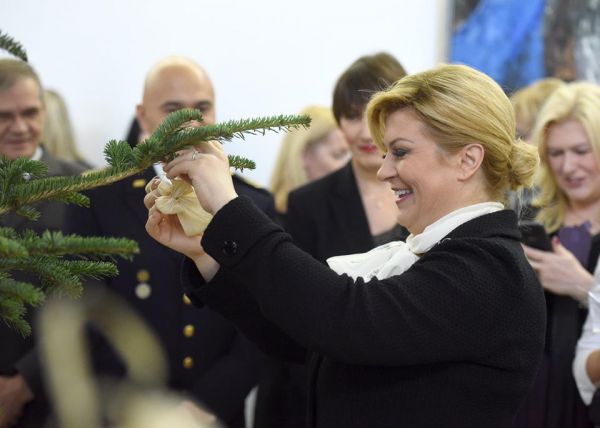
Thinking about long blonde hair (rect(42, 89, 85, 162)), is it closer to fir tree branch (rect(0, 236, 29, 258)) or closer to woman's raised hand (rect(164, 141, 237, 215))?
woman's raised hand (rect(164, 141, 237, 215))

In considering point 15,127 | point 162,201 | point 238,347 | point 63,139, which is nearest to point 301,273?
point 162,201

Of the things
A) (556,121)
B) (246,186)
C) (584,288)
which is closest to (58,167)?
(246,186)

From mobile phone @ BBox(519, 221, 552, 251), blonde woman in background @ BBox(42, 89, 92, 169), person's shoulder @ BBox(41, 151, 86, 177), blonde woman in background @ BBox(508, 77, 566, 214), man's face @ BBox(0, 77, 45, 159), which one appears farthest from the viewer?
blonde woman in background @ BBox(42, 89, 92, 169)

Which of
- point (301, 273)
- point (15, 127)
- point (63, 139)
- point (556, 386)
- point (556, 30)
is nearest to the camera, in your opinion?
point (301, 273)

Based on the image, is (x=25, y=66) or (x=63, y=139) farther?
(x=63, y=139)

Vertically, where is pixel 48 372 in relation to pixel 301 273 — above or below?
below

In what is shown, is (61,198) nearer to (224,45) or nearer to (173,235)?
(173,235)

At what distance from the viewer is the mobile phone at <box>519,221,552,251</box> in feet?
8.47

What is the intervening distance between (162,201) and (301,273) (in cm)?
27

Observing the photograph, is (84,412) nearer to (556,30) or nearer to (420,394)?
(420,394)

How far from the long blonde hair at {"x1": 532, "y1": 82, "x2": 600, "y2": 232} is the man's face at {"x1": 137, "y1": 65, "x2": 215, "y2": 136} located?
98cm

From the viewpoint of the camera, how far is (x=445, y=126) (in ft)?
5.34

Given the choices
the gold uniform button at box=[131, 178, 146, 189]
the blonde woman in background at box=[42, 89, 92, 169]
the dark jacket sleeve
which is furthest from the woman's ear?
the blonde woman in background at box=[42, 89, 92, 169]

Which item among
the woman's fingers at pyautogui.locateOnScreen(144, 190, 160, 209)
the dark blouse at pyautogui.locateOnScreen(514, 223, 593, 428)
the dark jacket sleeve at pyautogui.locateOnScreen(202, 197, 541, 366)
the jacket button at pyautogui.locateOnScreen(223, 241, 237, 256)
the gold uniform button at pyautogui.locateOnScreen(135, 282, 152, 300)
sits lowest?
the dark blouse at pyautogui.locateOnScreen(514, 223, 593, 428)
